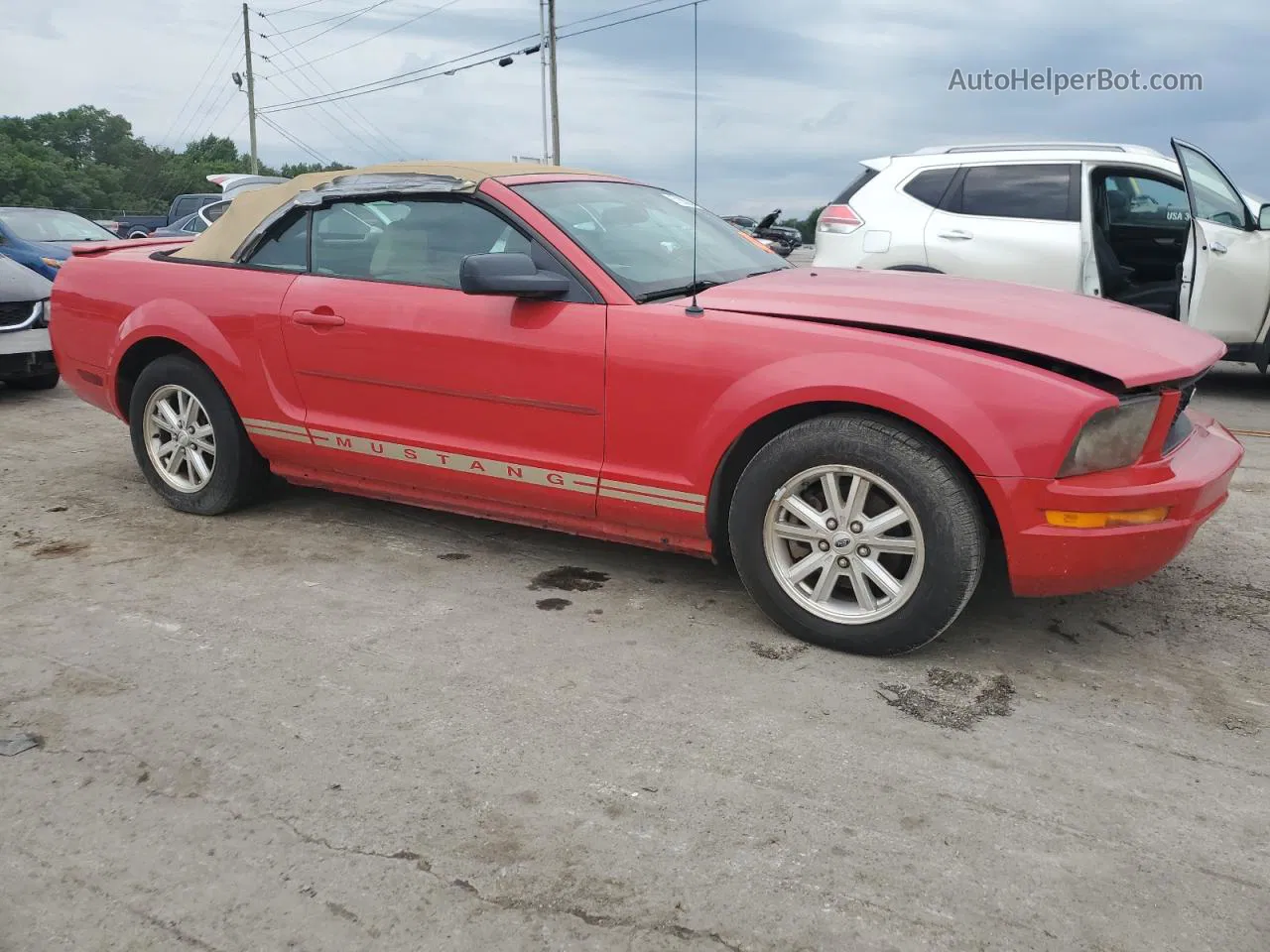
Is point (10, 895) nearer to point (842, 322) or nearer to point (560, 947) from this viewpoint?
point (560, 947)

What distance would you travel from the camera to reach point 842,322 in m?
3.36

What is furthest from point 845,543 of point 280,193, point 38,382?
point 38,382

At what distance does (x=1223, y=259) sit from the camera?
23.9 ft

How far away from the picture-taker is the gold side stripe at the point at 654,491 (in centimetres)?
354

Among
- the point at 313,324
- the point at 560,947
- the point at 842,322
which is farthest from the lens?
the point at 313,324

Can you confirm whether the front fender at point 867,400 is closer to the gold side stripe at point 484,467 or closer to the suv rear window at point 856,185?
the gold side stripe at point 484,467

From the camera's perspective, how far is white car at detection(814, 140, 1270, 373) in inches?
286

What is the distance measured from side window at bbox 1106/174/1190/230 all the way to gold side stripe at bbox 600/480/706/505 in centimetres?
545

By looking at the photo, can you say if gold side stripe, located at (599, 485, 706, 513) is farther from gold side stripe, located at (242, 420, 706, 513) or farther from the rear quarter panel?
the rear quarter panel

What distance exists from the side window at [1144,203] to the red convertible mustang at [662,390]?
4150mm

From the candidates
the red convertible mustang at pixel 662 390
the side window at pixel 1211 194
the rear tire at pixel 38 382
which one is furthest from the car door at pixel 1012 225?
the rear tire at pixel 38 382

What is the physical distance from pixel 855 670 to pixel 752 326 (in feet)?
3.65

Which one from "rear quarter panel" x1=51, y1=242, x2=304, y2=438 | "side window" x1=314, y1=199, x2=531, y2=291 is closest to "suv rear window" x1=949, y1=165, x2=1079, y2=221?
"side window" x1=314, y1=199, x2=531, y2=291

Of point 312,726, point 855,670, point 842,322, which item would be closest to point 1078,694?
point 855,670
